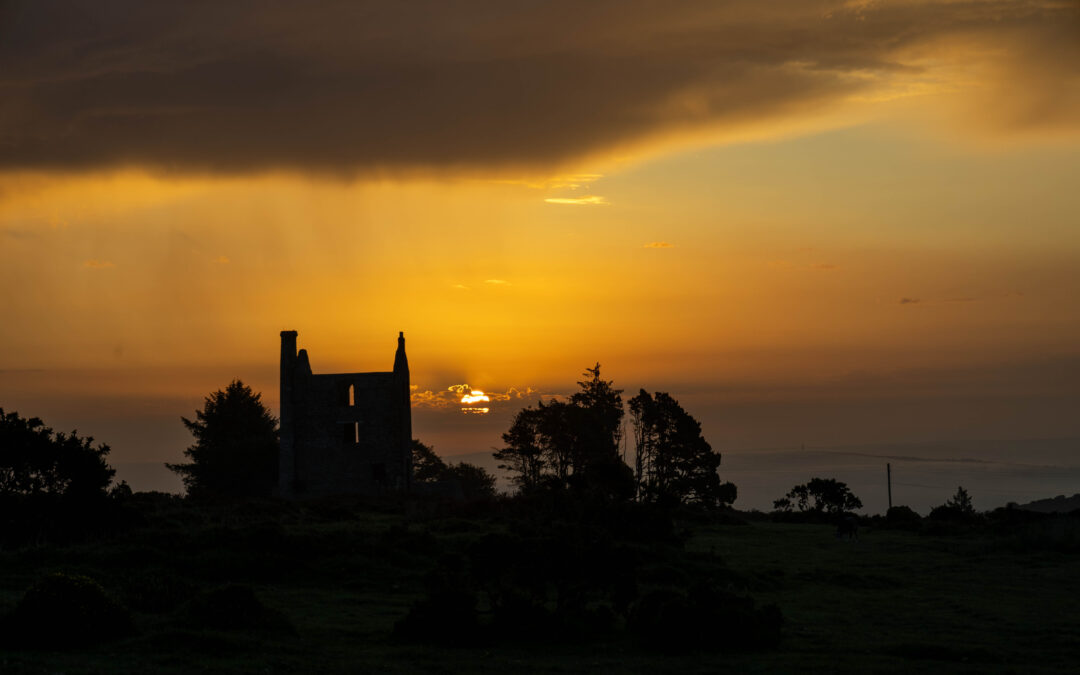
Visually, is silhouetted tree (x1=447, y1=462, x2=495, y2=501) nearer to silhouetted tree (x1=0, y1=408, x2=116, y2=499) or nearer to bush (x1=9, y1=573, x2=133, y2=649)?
silhouetted tree (x1=0, y1=408, x2=116, y2=499)

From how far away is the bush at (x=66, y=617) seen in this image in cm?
1856

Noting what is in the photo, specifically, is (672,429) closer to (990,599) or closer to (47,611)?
(990,599)

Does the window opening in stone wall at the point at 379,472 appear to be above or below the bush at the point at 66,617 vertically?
above

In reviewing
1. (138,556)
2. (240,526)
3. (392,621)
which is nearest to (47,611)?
(392,621)

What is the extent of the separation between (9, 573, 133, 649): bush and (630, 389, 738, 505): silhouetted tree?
52941 mm

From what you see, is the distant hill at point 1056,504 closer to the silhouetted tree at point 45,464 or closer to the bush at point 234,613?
the silhouetted tree at point 45,464

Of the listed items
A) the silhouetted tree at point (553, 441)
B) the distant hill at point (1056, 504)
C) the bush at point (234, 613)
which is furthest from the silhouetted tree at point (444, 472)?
the distant hill at point (1056, 504)

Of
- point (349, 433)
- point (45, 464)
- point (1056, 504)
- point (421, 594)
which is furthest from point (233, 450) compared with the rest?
point (1056, 504)

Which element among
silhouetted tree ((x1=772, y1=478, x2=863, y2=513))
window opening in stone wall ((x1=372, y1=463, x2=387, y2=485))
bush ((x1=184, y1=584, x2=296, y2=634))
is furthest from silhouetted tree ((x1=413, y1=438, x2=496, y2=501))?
bush ((x1=184, y1=584, x2=296, y2=634))

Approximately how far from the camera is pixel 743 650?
1977cm

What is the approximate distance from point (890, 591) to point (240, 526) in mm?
19258

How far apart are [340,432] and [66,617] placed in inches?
1781

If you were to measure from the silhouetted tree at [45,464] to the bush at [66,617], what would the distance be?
57.1 ft

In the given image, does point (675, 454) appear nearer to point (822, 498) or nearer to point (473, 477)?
point (822, 498)
